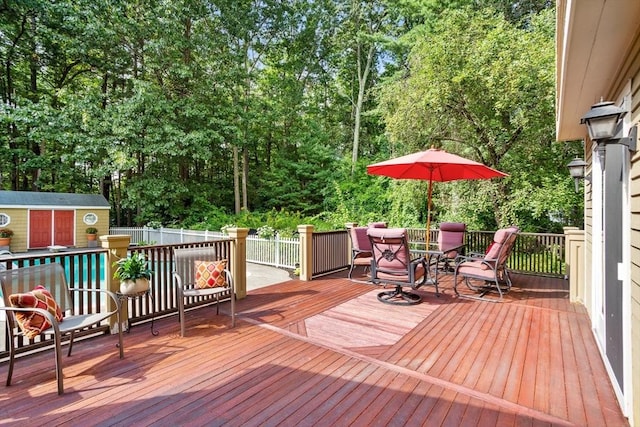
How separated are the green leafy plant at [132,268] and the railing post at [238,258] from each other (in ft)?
4.73

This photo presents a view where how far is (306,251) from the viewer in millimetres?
6082

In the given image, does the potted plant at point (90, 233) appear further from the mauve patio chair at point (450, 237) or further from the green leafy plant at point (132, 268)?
the mauve patio chair at point (450, 237)

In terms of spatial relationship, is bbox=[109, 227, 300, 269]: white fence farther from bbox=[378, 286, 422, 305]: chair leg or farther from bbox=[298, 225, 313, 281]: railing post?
bbox=[378, 286, 422, 305]: chair leg

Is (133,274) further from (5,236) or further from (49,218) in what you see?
(49,218)

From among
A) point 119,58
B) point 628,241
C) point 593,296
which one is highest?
point 119,58

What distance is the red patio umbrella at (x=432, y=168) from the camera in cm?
485

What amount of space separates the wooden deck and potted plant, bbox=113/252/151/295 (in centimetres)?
55

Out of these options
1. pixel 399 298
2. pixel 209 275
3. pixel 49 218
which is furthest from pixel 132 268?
→ pixel 49 218

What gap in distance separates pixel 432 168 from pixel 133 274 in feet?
15.4

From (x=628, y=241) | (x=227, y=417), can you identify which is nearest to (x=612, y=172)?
(x=628, y=241)

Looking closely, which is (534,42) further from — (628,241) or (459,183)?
(628,241)

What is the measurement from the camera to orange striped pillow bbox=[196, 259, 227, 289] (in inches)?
147

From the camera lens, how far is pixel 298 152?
1697 cm

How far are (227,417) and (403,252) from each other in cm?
303
